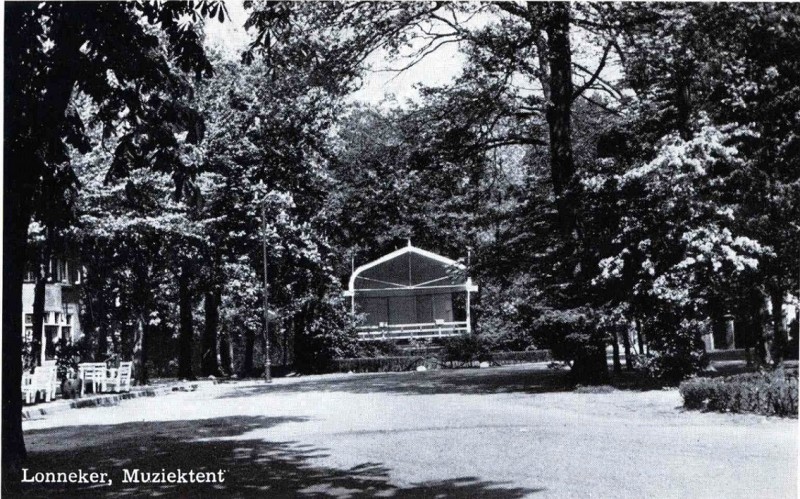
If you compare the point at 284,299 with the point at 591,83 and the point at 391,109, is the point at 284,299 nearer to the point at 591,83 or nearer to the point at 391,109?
the point at 391,109

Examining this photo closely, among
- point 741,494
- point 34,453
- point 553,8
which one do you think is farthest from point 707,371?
point 34,453

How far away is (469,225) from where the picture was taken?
2541cm

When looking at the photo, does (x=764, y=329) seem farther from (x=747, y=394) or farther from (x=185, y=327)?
(x=185, y=327)

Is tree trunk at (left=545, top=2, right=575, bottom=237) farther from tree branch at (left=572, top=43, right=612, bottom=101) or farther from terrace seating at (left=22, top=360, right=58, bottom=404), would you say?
terrace seating at (left=22, top=360, right=58, bottom=404)

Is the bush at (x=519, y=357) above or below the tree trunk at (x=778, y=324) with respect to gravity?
below

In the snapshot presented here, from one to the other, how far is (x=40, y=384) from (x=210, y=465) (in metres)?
12.9

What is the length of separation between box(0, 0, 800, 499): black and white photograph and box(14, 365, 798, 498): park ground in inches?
2.6

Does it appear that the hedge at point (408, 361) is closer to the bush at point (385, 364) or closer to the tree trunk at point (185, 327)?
the bush at point (385, 364)

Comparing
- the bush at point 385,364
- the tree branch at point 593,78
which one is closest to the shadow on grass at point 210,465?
the tree branch at point 593,78

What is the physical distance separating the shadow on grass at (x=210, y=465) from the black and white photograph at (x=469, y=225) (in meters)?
0.06

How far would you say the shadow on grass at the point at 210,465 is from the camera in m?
7.86

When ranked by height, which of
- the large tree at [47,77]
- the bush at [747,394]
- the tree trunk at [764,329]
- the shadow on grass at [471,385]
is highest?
the large tree at [47,77]

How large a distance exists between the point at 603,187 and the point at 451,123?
515 centimetres


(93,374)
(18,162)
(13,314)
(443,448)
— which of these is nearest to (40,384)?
(93,374)
